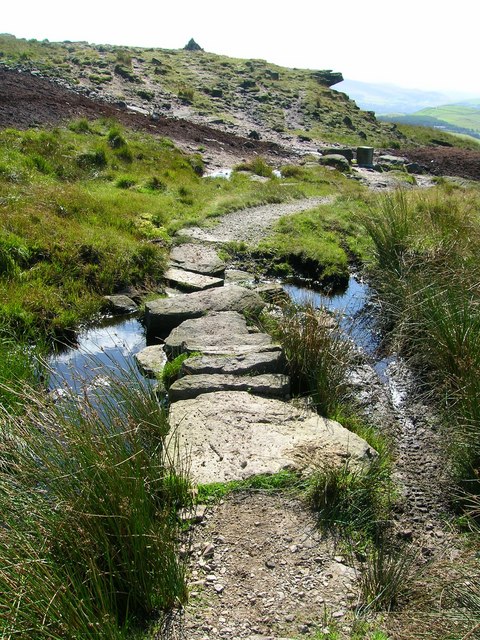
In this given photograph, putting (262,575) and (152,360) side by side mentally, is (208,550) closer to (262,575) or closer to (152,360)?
(262,575)

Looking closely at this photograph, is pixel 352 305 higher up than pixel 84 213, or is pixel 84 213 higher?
pixel 84 213

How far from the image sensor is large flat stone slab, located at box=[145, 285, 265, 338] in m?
7.09

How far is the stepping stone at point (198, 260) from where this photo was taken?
8.82 metres

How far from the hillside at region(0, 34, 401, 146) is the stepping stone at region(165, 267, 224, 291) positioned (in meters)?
16.3

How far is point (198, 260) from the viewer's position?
909 cm

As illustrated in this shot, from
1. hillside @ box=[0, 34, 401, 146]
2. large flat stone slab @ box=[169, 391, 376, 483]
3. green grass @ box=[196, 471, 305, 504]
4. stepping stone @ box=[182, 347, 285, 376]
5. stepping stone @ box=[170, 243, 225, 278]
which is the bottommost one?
green grass @ box=[196, 471, 305, 504]

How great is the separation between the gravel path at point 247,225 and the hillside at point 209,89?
38.8 ft

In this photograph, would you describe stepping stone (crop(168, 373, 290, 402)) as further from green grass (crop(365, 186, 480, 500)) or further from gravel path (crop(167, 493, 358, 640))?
gravel path (crop(167, 493, 358, 640))

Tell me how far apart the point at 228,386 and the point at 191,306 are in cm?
223

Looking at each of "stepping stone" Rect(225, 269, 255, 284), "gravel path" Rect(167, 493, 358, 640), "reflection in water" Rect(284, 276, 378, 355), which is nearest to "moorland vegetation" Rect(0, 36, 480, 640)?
"gravel path" Rect(167, 493, 358, 640)

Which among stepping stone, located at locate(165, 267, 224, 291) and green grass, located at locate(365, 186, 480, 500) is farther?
stepping stone, located at locate(165, 267, 224, 291)

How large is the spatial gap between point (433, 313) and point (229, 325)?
7.20 ft

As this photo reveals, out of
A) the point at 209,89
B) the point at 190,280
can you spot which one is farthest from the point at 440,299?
the point at 209,89

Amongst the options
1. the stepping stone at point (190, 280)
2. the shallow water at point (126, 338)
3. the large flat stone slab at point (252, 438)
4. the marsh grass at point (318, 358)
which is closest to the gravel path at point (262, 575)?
the large flat stone slab at point (252, 438)
